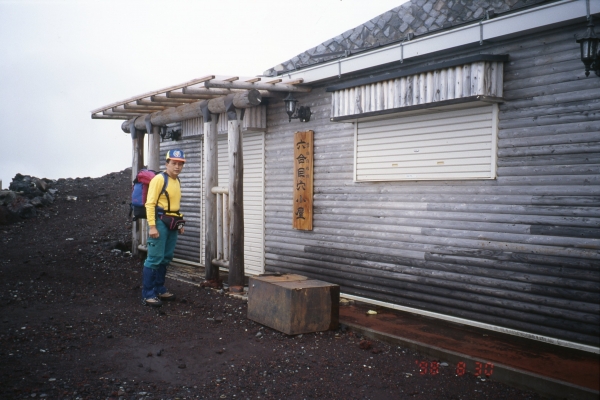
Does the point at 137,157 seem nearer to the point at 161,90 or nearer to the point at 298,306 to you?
the point at 161,90

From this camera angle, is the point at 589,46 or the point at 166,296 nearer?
the point at 589,46

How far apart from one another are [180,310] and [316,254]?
247 centimetres

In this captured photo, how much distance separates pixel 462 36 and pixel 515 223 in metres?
2.39

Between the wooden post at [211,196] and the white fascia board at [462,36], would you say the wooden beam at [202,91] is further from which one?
the white fascia board at [462,36]

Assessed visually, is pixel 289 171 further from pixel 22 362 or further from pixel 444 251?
pixel 22 362

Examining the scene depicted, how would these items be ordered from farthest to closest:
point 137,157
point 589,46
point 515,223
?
point 137,157 < point 515,223 < point 589,46

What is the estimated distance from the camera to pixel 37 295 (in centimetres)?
873

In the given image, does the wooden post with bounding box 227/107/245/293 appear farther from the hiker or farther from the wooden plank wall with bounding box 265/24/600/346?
the wooden plank wall with bounding box 265/24/600/346

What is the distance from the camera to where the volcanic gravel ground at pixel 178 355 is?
Result: 481cm

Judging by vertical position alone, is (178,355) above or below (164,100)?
below

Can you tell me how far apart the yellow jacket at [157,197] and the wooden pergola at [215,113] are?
43.6 inches

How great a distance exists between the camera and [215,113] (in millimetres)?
9672

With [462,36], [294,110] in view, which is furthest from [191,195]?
[462,36]

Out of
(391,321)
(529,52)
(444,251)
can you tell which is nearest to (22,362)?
(391,321)
